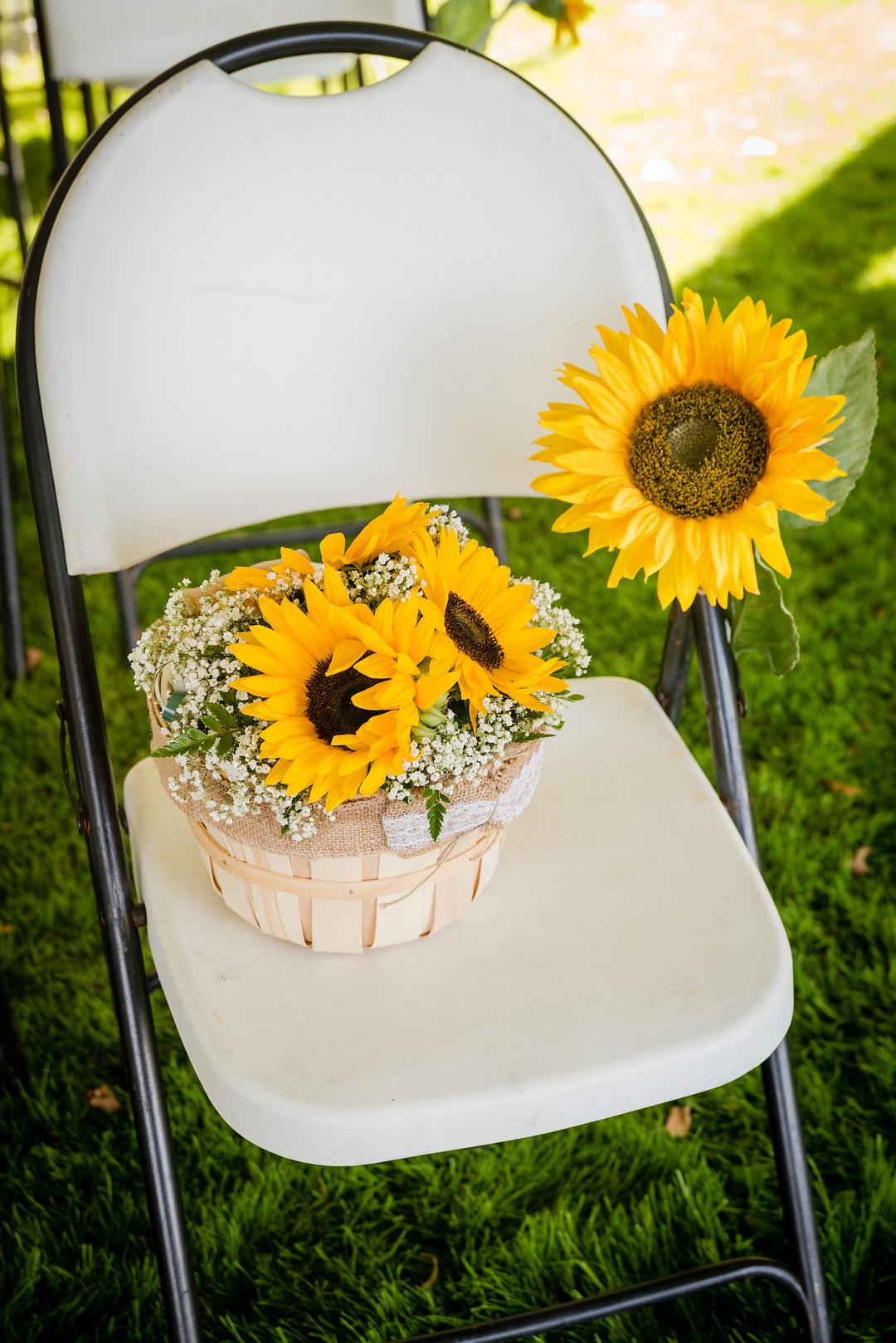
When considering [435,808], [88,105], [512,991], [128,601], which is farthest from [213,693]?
[88,105]

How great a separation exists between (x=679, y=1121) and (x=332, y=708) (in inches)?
35.2

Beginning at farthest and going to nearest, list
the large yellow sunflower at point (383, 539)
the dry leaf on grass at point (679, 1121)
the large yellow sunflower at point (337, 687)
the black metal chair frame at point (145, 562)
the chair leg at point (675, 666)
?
the black metal chair frame at point (145, 562) → the dry leaf on grass at point (679, 1121) → the chair leg at point (675, 666) → the large yellow sunflower at point (383, 539) → the large yellow sunflower at point (337, 687)

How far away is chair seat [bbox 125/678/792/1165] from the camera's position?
0.84 meters

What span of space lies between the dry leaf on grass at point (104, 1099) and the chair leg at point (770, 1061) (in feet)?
2.58

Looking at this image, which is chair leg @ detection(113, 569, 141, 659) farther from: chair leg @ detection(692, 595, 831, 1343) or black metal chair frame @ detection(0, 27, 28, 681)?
chair leg @ detection(692, 595, 831, 1343)

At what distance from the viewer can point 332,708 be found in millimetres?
792

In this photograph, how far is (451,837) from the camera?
87cm

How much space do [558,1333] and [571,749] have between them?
1.96ft

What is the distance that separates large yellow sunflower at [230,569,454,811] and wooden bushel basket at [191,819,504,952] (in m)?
0.10

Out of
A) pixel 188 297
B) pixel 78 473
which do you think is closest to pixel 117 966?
pixel 78 473

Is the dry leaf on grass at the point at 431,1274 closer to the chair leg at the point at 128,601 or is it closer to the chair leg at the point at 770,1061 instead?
the chair leg at the point at 770,1061

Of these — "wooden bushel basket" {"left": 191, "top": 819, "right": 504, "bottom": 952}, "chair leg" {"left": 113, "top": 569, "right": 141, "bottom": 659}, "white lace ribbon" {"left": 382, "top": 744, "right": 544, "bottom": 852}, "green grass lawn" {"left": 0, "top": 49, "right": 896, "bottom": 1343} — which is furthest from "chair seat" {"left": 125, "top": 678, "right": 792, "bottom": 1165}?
"chair leg" {"left": 113, "top": 569, "right": 141, "bottom": 659}

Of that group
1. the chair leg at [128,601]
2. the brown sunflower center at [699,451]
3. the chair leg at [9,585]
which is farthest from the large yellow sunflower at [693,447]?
the chair leg at [9,585]

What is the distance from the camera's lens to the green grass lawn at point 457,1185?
4.15 feet
